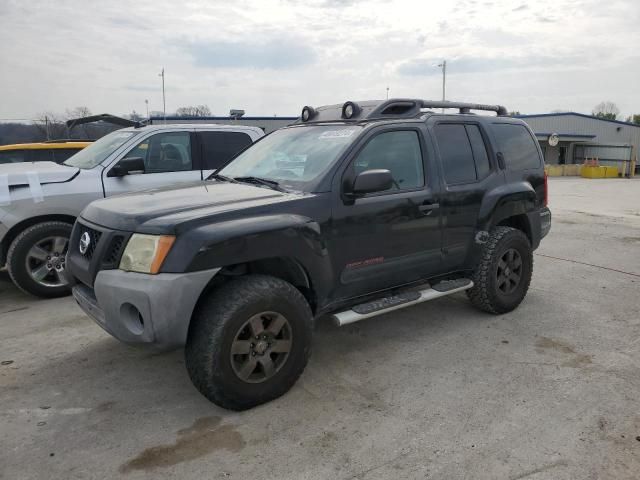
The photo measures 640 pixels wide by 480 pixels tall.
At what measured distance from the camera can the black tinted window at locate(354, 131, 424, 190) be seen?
3.85m

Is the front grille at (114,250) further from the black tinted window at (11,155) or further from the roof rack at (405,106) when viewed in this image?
the black tinted window at (11,155)

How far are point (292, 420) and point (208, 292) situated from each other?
95 centimetres

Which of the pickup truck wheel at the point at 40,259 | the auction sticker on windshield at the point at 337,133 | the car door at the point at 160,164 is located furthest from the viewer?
the car door at the point at 160,164

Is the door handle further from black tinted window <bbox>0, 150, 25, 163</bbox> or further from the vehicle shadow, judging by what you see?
black tinted window <bbox>0, 150, 25, 163</bbox>

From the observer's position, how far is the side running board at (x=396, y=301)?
3631 millimetres

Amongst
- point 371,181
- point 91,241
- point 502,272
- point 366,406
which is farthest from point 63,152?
point 366,406

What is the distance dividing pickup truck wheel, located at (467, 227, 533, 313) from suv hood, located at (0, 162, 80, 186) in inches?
177

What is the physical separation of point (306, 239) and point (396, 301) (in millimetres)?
1016

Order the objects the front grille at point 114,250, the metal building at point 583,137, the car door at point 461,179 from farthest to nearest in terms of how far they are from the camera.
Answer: the metal building at point 583,137 < the car door at point 461,179 < the front grille at point 114,250

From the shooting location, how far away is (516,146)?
506 cm

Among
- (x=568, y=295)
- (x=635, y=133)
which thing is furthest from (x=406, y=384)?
(x=635, y=133)

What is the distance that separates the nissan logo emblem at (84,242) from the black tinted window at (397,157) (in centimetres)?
193

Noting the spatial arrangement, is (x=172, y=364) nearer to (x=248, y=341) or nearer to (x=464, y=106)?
(x=248, y=341)

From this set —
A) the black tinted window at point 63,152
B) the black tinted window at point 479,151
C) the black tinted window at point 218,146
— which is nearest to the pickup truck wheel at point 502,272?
the black tinted window at point 479,151
